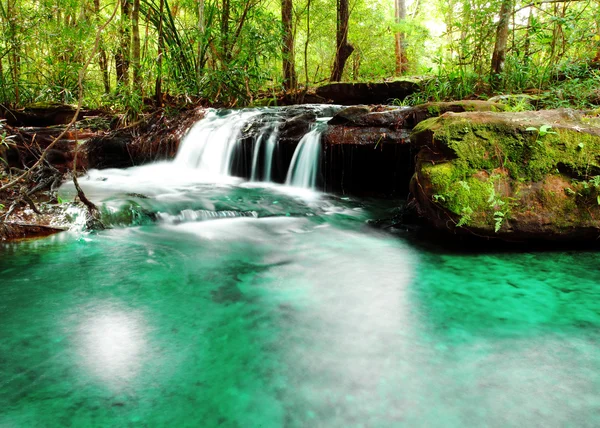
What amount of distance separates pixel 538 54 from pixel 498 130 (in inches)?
175

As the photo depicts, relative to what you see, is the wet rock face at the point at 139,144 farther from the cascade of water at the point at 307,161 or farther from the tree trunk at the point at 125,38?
the cascade of water at the point at 307,161

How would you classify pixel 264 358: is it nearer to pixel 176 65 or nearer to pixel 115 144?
pixel 115 144

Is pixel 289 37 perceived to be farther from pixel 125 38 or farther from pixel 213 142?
pixel 213 142

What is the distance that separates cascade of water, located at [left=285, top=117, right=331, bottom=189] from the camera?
6.27 m

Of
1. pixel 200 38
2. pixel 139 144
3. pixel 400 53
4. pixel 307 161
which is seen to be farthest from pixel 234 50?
pixel 400 53

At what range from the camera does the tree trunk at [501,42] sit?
6.44m

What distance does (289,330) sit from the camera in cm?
259

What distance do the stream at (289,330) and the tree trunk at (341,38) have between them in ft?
25.6

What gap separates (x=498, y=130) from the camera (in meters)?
3.93

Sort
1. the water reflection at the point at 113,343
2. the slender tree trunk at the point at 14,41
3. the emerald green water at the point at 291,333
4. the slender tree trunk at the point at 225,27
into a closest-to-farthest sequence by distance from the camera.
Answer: the emerald green water at the point at 291,333, the water reflection at the point at 113,343, the slender tree trunk at the point at 14,41, the slender tree trunk at the point at 225,27

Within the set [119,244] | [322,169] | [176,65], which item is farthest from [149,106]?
[119,244]

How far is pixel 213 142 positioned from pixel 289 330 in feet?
18.4

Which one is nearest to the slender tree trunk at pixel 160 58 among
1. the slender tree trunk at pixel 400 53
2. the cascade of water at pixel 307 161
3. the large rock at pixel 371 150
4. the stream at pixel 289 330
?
the cascade of water at pixel 307 161

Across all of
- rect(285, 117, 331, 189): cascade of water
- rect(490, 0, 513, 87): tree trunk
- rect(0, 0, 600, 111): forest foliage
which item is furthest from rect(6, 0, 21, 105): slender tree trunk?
rect(490, 0, 513, 87): tree trunk
